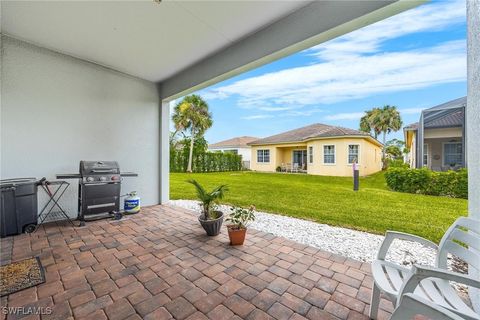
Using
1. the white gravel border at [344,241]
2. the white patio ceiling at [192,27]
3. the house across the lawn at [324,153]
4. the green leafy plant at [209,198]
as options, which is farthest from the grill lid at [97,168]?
the house across the lawn at [324,153]

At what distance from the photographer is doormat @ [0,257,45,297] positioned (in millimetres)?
1906

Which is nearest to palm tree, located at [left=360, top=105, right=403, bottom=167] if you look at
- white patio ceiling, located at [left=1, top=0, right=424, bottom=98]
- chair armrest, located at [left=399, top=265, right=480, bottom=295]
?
white patio ceiling, located at [left=1, top=0, right=424, bottom=98]

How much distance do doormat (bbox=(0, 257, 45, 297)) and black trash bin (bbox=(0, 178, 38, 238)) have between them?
120 centimetres

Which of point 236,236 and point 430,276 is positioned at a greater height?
point 430,276

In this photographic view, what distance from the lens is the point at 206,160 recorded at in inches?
620

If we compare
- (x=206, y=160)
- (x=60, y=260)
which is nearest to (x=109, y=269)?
(x=60, y=260)

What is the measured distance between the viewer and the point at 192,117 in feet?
50.4

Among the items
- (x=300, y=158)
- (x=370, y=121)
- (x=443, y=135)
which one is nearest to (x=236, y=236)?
(x=443, y=135)

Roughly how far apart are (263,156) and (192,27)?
51.5 ft

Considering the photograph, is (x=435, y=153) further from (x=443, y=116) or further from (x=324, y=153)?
(x=324, y=153)

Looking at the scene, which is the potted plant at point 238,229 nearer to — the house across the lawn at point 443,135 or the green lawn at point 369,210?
the green lawn at point 369,210

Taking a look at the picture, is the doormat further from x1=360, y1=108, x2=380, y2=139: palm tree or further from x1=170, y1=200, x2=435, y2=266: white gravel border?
x1=360, y1=108, x2=380, y2=139: palm tree

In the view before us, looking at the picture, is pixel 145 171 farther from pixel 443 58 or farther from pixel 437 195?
pixel 437 195

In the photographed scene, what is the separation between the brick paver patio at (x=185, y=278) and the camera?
1673mm
